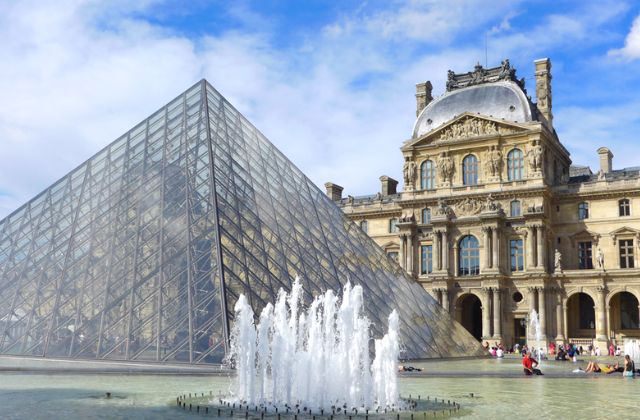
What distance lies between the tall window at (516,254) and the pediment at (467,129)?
6728 millimetres

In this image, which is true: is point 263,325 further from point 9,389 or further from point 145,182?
point 145,182

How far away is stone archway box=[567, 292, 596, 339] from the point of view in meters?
42.9

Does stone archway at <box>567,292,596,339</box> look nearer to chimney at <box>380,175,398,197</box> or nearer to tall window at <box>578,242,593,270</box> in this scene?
tall window at <box>578,242,593,270</box>

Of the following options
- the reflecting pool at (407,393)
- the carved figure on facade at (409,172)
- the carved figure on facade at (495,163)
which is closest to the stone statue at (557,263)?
the carved figure on facade at (495,163)

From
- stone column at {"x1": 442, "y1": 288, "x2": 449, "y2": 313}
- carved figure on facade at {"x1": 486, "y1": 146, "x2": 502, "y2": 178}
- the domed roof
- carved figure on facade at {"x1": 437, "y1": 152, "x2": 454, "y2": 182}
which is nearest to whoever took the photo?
stone column at {"x1": 442, "y1": 288, "x2": 449, "y2": 313}

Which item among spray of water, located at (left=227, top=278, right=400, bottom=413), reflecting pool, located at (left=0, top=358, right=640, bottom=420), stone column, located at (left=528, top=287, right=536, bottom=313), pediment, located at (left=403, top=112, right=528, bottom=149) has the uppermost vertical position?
pediment, located at (left=403, top=112, right=528, bottom=149)

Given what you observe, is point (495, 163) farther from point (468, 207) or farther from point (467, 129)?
point (468, 207)

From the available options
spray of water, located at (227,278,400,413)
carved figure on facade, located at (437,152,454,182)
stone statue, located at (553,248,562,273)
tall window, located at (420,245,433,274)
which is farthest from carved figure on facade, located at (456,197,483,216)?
spray of water, located at (227,278,400,413)

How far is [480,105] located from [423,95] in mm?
6269

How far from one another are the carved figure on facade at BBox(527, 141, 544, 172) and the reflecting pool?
26.2 metres

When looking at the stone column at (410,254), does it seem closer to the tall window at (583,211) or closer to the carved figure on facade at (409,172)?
the carved figure on facade at (409,172)

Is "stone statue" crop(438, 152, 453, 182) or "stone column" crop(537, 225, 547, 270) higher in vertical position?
"stone statue" crop(438, 152, 453, 182)

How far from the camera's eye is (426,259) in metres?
46.6

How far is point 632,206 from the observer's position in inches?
1647
